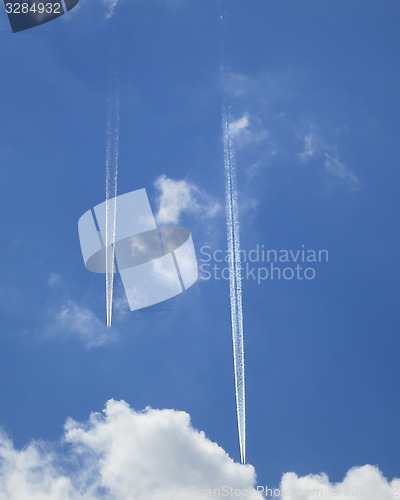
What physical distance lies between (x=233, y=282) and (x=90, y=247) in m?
20.2

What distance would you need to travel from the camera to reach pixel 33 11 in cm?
7462

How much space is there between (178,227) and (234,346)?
57.1 ft

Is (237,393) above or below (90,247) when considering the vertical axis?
below

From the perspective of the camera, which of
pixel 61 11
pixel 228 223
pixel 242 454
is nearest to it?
pixel 242 454

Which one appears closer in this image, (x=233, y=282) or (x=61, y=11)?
(x=233, y=282)

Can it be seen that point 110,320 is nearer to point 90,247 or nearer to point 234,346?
point 90,247

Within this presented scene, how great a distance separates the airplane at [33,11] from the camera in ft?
243

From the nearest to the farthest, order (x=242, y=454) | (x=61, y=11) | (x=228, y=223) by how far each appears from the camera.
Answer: (x=242, y=454) < (x=228, y=223) < (x=61, y=11)

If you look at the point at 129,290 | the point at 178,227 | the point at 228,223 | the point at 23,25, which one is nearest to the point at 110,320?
the point at 129,290

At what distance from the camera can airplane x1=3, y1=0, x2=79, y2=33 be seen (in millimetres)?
73938

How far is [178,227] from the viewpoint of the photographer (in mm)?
70875

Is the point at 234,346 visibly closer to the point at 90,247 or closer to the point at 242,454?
the point at 242,454

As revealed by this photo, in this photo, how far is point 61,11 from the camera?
75000mm

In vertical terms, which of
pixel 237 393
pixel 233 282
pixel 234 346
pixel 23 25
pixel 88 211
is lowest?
pixel 237 393
